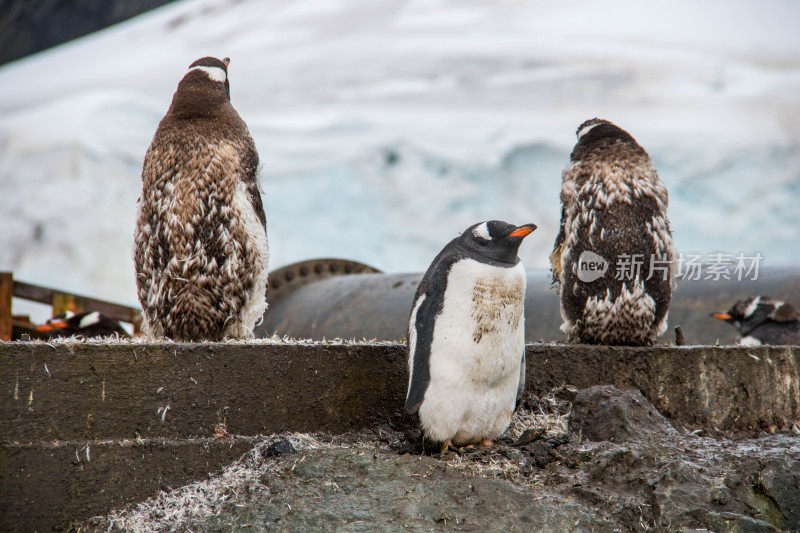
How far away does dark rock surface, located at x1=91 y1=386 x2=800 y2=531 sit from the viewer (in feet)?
7.61

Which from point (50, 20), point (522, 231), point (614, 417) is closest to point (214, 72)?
point (522, 231)

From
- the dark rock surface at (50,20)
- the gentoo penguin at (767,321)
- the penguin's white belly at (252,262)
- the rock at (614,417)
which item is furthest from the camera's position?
the dark rock surface at (50,20)

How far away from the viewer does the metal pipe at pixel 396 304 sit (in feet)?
19.6

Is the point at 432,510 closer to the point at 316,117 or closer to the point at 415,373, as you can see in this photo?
the point at 415,373

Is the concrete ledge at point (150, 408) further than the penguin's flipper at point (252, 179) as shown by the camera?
No

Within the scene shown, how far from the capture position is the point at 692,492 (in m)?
2.46

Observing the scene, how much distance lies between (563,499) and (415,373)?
0.71 m

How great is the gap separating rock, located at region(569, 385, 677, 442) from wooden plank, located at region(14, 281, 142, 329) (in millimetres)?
4374

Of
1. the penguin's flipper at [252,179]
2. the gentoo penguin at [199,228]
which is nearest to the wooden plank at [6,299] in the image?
the gentoo penguin at [199,228]

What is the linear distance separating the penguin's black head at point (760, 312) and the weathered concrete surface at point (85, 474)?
14.0 feet

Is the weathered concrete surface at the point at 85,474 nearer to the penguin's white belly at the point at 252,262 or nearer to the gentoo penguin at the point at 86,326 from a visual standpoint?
the penguin's white belly at the point at 252,262

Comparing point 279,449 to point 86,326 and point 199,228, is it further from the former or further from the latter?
point 86,326

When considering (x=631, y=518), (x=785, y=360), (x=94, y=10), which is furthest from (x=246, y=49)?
(x=631, y=518)

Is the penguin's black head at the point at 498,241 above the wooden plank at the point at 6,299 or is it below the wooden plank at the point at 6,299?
above
